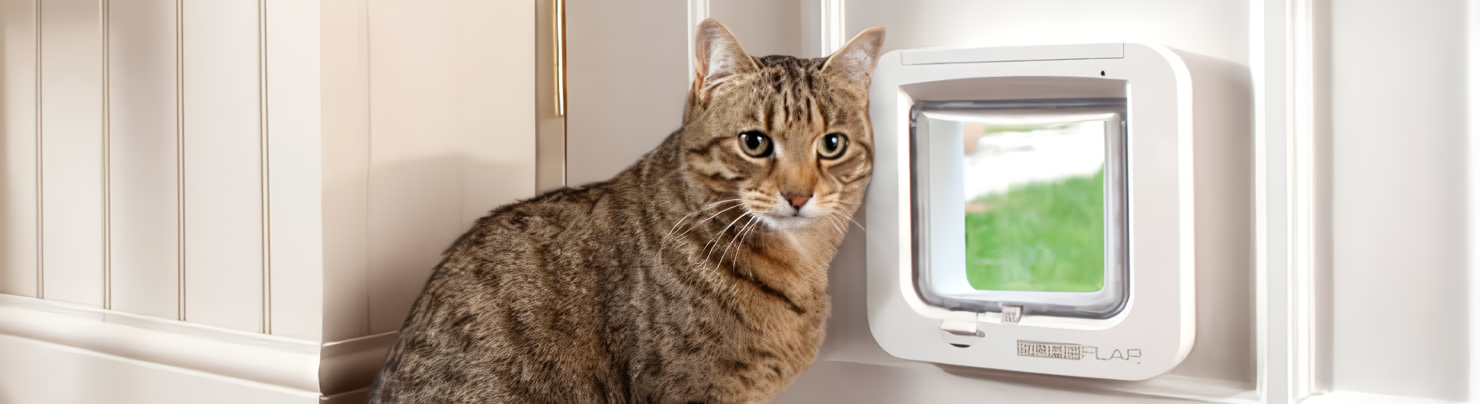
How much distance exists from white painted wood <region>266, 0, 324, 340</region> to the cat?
136mm

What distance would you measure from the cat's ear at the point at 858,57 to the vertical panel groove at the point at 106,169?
0.98 metres

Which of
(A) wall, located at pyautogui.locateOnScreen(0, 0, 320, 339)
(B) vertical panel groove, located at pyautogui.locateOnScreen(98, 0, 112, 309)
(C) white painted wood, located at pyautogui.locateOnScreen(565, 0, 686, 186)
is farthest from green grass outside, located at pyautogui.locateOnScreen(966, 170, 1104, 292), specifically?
(B) vertical panel groove, located at pyautogui.locateOnScreen(98, 0, 112, 309)

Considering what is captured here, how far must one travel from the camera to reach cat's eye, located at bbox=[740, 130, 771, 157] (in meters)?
0.76

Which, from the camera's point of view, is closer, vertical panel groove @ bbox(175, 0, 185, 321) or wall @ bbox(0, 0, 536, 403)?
wall @ bbox(0, 0, 536, 403)

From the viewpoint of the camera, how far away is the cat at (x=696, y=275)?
0.75 m

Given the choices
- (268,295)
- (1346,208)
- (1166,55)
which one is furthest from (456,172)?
(1346,208)

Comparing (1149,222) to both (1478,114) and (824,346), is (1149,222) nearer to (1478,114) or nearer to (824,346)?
(1478,114)

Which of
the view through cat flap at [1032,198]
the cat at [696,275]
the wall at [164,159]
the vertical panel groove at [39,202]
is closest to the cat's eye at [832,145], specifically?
the cat at [696,275]

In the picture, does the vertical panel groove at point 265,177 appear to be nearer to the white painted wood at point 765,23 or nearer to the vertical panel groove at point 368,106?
the vertical panel groove at point 368,106

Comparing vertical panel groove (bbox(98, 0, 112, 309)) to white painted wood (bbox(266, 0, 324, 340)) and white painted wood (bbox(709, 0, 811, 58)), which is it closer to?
white painted wood (bbox(266, 0, 324, 340))

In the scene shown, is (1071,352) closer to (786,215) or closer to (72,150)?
(786,215)

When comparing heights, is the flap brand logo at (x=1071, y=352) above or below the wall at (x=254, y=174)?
below

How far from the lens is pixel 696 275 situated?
30.3 inches

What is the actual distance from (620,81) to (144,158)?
624 mm
